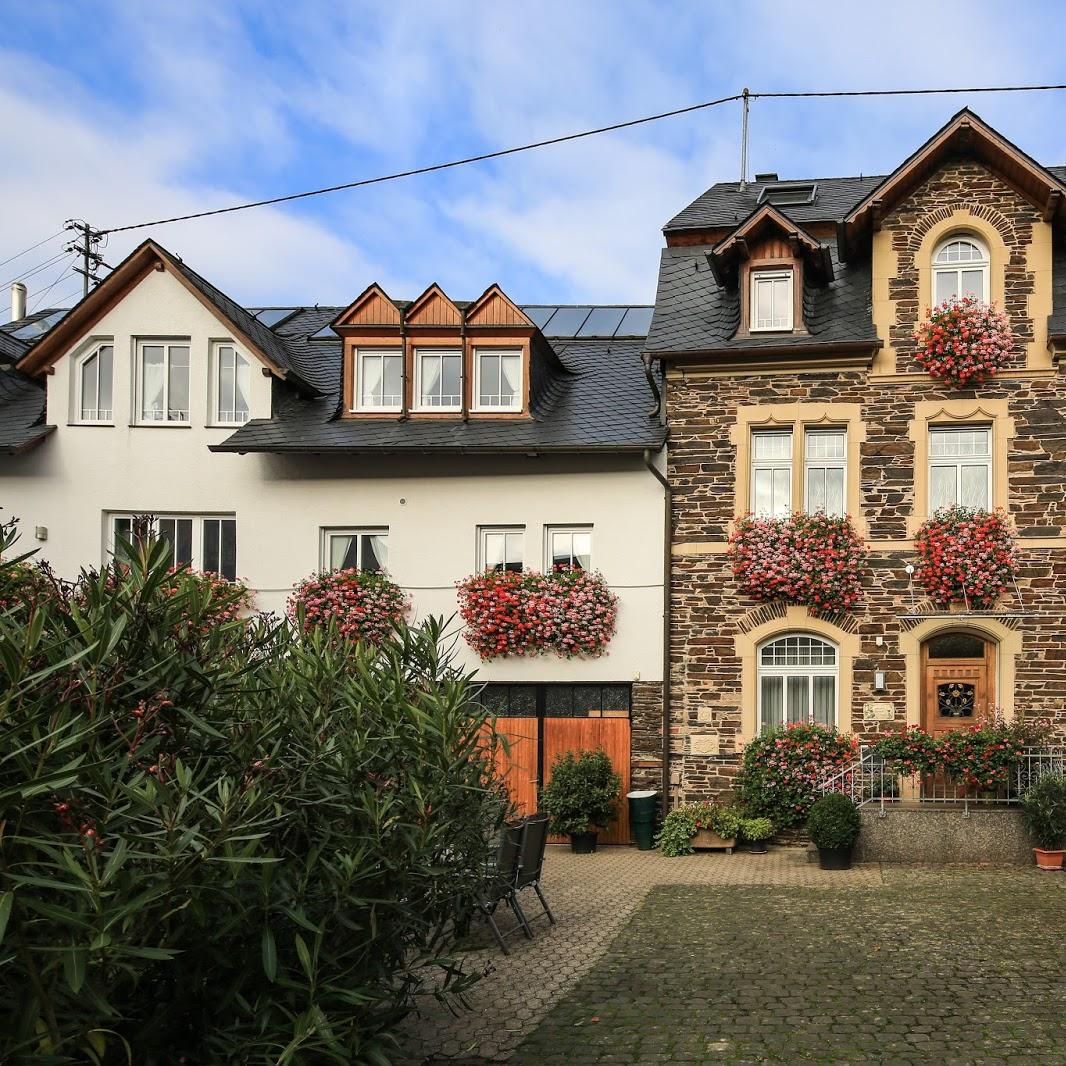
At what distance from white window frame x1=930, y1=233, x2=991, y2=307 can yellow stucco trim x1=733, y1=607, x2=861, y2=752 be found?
4710 mm

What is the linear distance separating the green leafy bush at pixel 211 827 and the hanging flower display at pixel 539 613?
9.87 metres

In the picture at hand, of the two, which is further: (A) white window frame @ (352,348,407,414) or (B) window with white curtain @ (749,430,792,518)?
(A) white window frame @ (352,348,407,414)

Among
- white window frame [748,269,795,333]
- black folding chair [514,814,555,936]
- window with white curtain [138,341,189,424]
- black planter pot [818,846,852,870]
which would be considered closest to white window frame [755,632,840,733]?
→ black planter pot [818,846,852,870]

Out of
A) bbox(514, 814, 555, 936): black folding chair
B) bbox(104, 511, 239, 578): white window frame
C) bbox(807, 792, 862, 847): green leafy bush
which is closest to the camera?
bbox(514, 814, 555, 936): black folding chair

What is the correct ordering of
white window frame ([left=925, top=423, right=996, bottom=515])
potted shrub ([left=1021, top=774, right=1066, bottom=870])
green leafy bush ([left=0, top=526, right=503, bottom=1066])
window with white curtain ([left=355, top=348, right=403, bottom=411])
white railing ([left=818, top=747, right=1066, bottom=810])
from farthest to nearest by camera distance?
window with white curtain ([left=355, top=348, right=403, bottom=411]) < white window frame ([left=925, top=423, right=996, bottom=515]) < white railing ([left=818, top=747, right=1066, bottom=810]) < potted shrub ([left=1021, top=774, right=1066, bottom=870]) < green leafy bush ([left=0, top=526, right=503, bottom=1066])

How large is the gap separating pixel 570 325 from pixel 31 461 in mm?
9863

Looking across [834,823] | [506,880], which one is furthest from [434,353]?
[506,880]

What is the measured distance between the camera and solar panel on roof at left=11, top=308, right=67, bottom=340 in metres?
25.5

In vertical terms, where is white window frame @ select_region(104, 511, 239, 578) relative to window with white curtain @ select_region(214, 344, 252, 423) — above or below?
below

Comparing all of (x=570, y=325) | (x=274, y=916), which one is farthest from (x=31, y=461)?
(x=274, y=916)

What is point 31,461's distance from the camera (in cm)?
1838

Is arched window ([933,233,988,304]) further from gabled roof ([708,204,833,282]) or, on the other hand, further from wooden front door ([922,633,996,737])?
wooden front door ([922,633,996,737])

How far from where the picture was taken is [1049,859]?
45.7 ft

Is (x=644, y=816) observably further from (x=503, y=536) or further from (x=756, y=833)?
(x=503, y=536)
